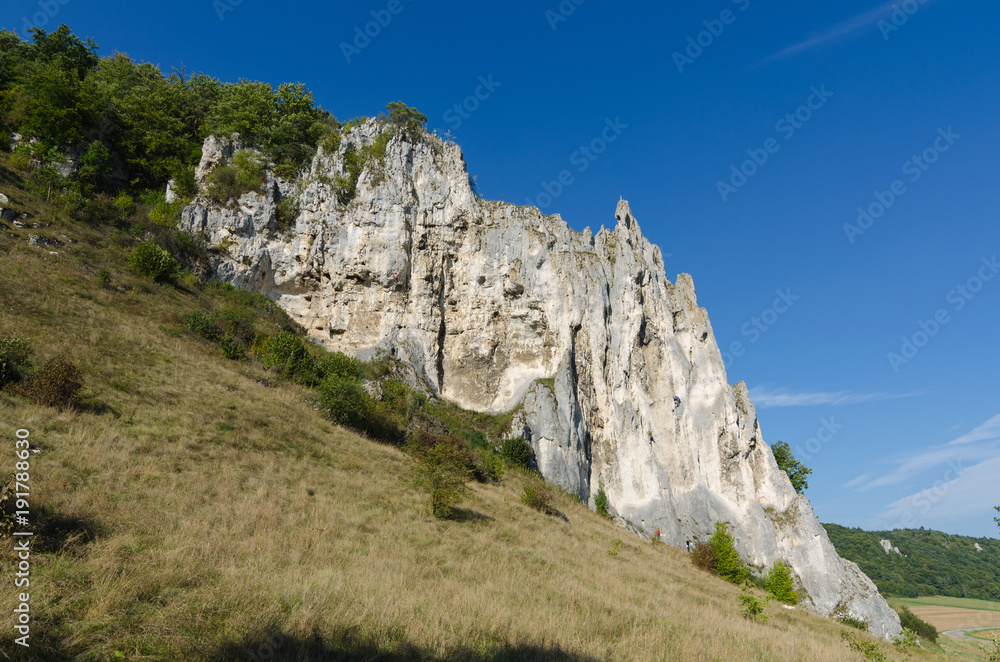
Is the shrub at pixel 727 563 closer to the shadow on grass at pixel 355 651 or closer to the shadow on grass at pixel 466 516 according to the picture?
the shadow on grass at pixel 466 516

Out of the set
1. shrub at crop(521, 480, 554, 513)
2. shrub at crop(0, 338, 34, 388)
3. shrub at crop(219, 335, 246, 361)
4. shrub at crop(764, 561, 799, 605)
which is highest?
shrub at crop(219, 335, 246, 361)

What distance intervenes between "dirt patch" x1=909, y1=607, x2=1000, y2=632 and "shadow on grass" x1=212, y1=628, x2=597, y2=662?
58.9 m

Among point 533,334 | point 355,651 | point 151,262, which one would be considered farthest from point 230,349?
point 533,334

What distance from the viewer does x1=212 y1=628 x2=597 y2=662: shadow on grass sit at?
12.7ft

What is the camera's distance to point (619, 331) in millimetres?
33688

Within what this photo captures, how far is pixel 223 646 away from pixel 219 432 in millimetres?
8903

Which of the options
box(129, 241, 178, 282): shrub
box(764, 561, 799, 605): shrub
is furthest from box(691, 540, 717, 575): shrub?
box(129, 241, 178, 282): shrub

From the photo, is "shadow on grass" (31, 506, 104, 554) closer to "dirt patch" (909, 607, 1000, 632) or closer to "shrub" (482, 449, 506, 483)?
"shrub" (482, 449, 506, 483)

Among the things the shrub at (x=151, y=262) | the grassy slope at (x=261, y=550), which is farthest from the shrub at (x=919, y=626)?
the shrub at (x=151, y=262)

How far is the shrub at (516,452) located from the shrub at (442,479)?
38.7 ft

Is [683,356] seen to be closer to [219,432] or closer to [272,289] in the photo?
[272,289]

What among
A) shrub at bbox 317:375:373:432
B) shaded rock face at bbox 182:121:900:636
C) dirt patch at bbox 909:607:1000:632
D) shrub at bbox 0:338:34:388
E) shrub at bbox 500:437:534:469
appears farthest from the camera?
dirt patch at bbox 909:607:1000:632

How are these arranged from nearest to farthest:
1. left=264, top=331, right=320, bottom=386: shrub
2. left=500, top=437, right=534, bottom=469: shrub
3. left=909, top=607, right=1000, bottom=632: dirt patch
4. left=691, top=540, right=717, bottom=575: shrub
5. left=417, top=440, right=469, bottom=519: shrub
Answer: left=417, top=440, right=469, bottom=519: shrub → left=264, top=331, right=320, bottom=386: shrub → left=691, top=540, right=717, bottom=575: shrub → left=500, top=437, right=534, bottom=469: shrub → left=909, top=607, right=1000, bottom=632: dirt patch

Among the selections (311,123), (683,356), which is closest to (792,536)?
(683,356)
